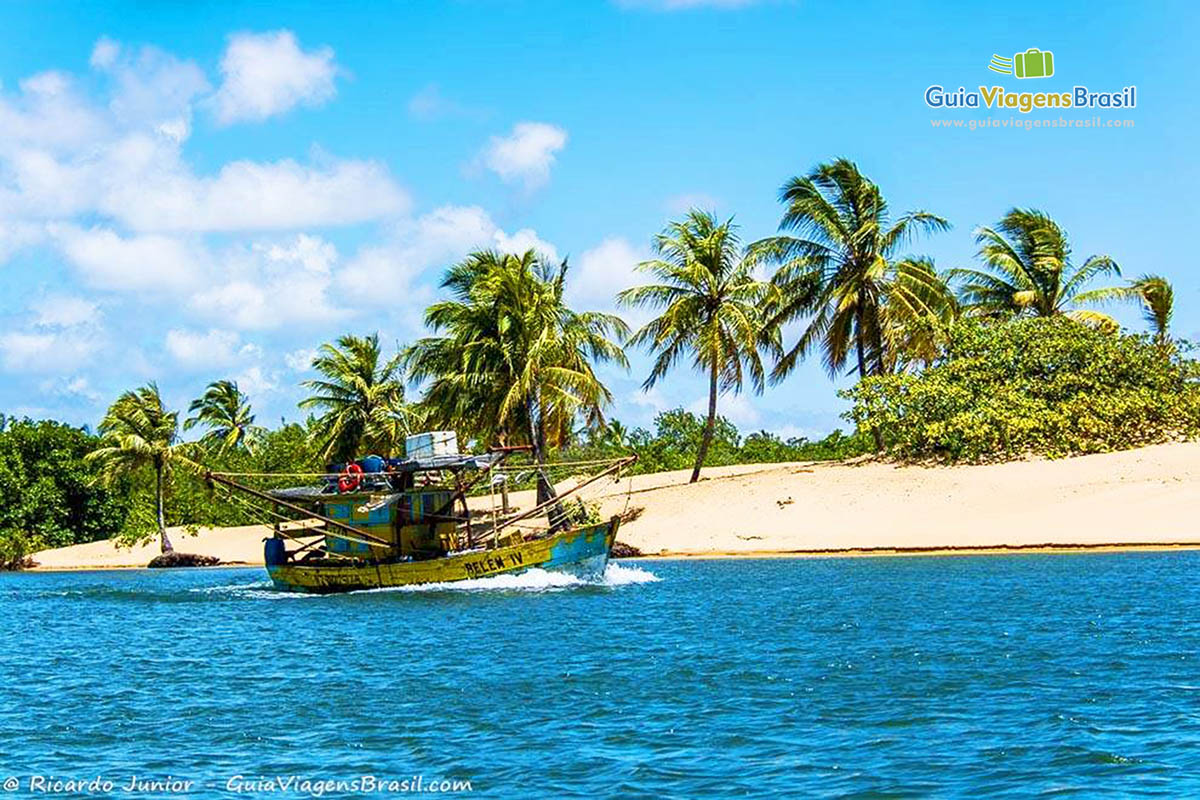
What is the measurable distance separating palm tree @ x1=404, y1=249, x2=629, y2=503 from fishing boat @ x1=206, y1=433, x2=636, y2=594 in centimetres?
1090

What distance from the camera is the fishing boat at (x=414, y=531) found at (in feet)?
136

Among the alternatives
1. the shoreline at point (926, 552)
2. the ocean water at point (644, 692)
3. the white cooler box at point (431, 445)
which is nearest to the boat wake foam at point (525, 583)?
the ocean water at point (644, 692)

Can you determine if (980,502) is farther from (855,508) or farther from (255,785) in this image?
(255,785)

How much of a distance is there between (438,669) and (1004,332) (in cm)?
4046

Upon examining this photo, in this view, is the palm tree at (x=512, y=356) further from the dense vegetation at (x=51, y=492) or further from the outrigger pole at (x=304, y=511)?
the dense vegetation at (x=51, y=492)

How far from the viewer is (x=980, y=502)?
2077 inches

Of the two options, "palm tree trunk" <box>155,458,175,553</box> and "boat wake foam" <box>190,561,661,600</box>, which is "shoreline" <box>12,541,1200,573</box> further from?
"palm tree trunk" <box>155,458,175,553</box>

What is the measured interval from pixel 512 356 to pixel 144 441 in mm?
19650

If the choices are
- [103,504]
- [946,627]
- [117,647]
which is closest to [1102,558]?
[946,627]

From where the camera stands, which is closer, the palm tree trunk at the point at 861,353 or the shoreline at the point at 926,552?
the shoreline at the point at 926,552

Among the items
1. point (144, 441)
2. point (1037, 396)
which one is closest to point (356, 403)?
point (144, 441)

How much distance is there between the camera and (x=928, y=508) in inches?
2094

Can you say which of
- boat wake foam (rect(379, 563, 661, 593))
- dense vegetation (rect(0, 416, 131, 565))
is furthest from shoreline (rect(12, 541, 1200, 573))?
dense vegetation (rect(0, 416, 131, 565))

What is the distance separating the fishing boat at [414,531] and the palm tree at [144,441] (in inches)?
868
